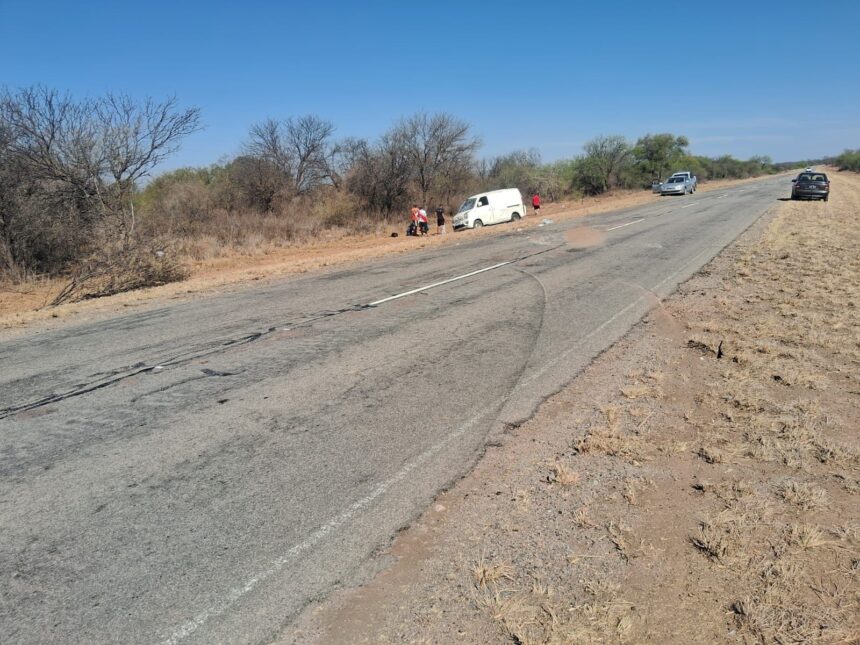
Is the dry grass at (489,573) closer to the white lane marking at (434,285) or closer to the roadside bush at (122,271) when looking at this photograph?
the white lane marking at (434,285)

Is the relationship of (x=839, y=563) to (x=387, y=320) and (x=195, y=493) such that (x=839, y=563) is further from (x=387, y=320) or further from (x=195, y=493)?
(x=387, y=320)

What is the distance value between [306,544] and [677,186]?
50.7 meters

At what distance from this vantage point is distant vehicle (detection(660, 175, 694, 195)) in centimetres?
4697

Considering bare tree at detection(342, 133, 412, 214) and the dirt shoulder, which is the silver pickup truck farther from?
the dirt shoulder

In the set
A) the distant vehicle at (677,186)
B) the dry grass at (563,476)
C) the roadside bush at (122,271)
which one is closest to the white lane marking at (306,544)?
the dry grass at (563,476)

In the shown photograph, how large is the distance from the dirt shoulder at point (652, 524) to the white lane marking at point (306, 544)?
385mm

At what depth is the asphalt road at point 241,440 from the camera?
2938mm

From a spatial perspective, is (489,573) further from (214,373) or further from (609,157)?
(609,157)

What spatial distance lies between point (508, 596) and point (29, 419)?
490cm

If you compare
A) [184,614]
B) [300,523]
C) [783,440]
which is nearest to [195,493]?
[300,523]

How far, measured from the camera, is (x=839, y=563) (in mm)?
3027

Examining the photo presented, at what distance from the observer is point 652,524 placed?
11.4 feet

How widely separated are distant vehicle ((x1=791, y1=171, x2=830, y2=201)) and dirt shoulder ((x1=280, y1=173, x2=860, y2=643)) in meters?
31.9

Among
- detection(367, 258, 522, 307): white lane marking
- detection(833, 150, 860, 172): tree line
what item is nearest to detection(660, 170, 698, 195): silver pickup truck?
detection(367, 258, 522, 307): white lane marking
